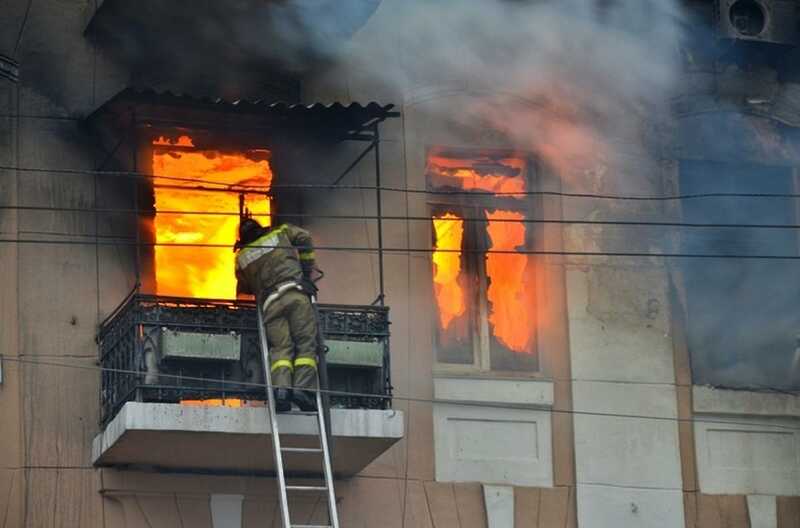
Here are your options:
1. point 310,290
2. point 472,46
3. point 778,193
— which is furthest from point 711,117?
point 310,290

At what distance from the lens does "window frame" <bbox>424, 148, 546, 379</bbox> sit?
16625 millimetres

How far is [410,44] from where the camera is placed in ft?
56.9

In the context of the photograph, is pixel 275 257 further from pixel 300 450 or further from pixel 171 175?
pixel 171 175

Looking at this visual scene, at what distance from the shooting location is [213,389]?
48.4 ft

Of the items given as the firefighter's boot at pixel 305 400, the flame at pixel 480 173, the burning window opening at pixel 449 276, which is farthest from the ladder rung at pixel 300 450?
the flame at pixel 480 173

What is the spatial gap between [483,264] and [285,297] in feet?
9.67

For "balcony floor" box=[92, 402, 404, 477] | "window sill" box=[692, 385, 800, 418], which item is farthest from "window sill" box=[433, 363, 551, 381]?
"window sill" box=[692, 385, 800, 418]

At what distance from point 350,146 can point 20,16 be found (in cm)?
318

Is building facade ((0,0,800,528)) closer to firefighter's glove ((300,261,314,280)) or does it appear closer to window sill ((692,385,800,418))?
window sill ((692,385,800,418))

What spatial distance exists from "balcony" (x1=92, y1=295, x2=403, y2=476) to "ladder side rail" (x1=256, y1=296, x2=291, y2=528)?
0.18 meters

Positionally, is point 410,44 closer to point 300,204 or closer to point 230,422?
point 300,204

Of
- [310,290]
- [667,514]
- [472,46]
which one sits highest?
[472,46]

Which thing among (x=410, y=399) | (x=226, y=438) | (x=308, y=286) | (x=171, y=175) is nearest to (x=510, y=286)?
(x=410, y=399)

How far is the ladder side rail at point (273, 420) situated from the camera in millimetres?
13781
